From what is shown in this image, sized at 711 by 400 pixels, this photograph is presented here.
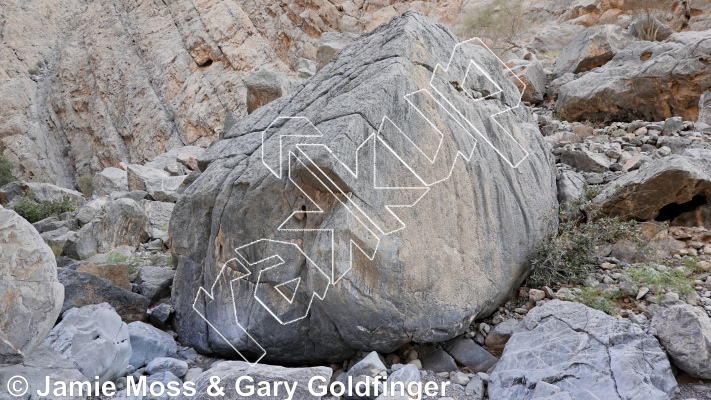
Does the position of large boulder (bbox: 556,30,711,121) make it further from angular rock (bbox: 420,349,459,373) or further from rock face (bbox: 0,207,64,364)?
rock face (bbox: 0,207,64,364)

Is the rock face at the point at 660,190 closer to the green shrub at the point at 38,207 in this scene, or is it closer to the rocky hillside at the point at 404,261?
the rocky hillside at the point at 404,261

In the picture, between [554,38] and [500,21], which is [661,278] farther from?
[500,21]

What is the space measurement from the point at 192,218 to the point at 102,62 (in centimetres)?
2058

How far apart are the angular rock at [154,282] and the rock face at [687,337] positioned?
394 centimetres

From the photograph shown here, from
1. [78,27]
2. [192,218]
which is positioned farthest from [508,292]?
[78,27]

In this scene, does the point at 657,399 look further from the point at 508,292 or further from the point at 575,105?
the point at 575,105

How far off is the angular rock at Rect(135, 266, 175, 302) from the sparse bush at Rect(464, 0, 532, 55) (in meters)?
11.9

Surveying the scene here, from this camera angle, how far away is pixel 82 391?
109 inches

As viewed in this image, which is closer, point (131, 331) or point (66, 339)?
point (66, 339)

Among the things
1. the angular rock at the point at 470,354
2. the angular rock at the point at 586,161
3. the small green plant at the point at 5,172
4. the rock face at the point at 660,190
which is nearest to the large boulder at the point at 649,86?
the angular rock at the point at 586,161

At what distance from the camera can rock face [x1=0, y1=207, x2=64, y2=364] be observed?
2.65 meters

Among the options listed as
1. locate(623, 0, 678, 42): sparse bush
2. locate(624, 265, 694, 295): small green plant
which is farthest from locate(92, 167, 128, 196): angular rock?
locate(623, 0, 678, 42): sparse bush

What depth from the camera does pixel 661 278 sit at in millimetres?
3393

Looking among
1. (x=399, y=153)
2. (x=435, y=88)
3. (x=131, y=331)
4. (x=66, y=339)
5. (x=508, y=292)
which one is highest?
(x=435, y=88)
